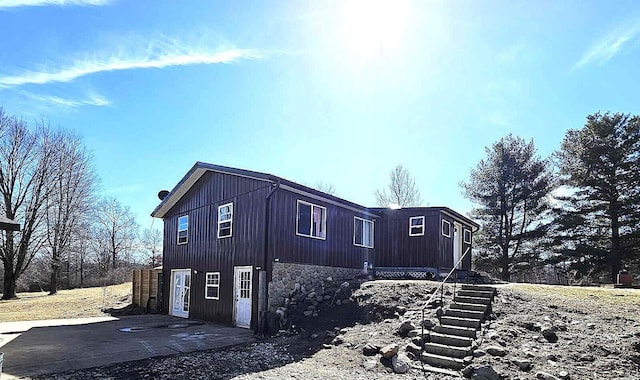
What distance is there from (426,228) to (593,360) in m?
10.3

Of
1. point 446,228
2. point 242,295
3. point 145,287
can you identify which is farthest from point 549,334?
point 145,287

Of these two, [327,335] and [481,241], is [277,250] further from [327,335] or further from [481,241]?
[481,241]

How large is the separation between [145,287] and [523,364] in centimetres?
1630

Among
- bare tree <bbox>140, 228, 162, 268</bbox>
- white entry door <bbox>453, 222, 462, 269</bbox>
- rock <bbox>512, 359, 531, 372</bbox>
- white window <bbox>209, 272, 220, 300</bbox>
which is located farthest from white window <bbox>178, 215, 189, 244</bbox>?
bare tree <bbox>140, 228, 162, 268</bbox>

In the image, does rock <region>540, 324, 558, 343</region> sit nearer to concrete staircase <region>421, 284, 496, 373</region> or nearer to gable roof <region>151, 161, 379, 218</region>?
concrete staircase <region>421, 284, 496, 373</region>

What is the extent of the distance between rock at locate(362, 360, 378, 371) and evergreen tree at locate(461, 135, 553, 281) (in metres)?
21.7

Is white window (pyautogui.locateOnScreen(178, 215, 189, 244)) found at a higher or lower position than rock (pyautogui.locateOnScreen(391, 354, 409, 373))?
higher

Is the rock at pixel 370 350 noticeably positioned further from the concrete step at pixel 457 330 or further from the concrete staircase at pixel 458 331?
the concrete step at pixel 457 330

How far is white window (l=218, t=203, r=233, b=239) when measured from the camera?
48.4ft

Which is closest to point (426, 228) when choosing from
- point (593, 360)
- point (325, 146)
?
point (325, 146)

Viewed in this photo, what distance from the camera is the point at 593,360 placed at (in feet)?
24.3

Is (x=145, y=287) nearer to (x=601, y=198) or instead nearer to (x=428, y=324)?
(x=428, y=324)

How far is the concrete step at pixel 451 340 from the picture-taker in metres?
8.72

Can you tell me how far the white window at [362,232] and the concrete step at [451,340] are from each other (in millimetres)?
7822
